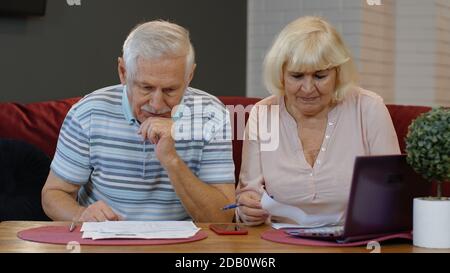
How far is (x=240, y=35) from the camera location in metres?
4.91

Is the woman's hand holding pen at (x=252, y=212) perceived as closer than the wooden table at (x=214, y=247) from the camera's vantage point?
No

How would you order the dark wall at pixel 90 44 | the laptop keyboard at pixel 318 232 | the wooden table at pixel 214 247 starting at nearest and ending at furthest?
the wooden table at pixel 214 247
the laptop keyboard at pixel 318 232
the dark wall at pixel 90 44

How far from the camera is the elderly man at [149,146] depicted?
2309 mm

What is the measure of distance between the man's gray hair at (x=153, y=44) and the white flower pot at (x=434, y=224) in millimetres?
834

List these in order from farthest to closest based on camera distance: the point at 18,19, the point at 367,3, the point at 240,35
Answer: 1. the point at 240,35
2. the point at 367,3
3. the point at 18,19

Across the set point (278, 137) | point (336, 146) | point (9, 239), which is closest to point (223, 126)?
point (278, 137)

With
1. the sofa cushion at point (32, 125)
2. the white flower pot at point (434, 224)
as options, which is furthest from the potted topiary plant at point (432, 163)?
the sofa cushion at point (32, 125)

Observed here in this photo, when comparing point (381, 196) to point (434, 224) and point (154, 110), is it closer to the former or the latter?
point (434, 224)

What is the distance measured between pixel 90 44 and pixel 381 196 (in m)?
2.61

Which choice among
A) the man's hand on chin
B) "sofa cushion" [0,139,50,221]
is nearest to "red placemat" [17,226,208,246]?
the man's hand on chin

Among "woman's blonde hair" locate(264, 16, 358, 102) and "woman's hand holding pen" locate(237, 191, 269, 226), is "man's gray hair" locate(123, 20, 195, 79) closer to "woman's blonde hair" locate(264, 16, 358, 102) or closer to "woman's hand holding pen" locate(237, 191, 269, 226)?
"woman's blonde hair" locate(264, 16, 358, 102)

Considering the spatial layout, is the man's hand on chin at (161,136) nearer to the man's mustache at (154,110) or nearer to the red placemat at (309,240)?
the man's mustache at (154,110)

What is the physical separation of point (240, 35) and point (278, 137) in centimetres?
240
